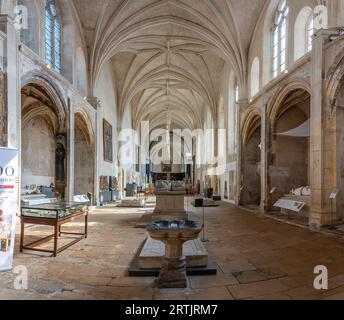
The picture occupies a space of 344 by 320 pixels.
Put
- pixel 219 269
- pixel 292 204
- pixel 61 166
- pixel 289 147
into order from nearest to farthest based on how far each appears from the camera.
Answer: pixel 219 269 → pixel 292 204 → pixel 61 166 → pixel 289 147

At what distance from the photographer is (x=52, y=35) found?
1209 cm

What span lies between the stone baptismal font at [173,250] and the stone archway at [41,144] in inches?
349

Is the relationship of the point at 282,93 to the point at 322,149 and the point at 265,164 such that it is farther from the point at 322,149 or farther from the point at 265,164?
the point at 322,149

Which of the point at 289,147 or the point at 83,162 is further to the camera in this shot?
the point at 83,162

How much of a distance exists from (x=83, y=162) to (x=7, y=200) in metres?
11.4

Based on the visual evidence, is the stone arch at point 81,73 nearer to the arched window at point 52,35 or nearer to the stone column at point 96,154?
the stone column at point 96,154

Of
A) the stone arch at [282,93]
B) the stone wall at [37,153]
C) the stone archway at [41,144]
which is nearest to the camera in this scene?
the stone arch at [282,93]

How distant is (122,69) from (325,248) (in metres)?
19.4

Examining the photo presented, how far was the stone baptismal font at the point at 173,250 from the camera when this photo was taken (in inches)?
156

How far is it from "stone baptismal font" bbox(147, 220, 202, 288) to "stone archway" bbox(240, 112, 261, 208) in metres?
12.3

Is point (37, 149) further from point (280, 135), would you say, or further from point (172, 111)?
point (172, 111)

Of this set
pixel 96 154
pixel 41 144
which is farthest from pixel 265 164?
pixel 41 144

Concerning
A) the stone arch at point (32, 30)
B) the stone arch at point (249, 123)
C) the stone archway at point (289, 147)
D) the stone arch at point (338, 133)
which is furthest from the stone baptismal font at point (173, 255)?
the stone arch at point (249, 123)

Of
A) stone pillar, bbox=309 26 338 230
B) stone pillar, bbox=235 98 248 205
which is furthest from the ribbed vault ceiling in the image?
stone pillar, bbox=309 26 338 230
